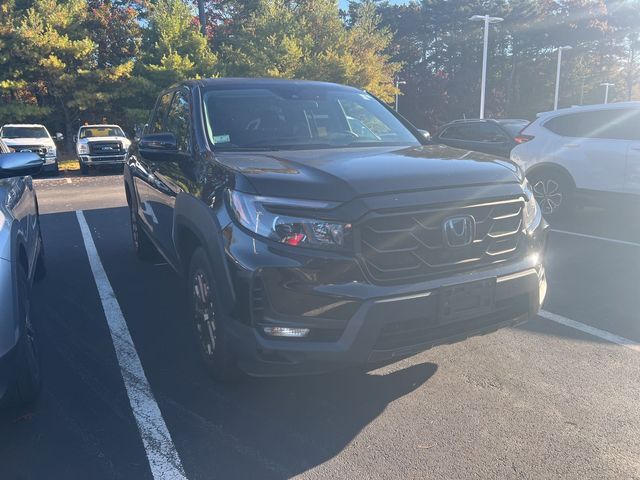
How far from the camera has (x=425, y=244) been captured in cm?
294

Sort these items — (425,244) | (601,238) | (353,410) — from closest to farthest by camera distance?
(425,244), (353,410), (601,238)

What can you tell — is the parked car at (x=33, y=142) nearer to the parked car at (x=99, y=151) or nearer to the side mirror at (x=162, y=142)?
the parked car at (x=99, y=151)

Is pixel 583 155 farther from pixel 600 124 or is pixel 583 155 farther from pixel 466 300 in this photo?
pixel 466 300

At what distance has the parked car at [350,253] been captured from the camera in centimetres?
279

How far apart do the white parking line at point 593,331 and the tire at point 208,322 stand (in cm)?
266

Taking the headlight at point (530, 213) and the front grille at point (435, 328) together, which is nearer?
the front grille at point (435, 328)

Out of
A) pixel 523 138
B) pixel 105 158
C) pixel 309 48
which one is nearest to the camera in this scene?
pixel 523 138

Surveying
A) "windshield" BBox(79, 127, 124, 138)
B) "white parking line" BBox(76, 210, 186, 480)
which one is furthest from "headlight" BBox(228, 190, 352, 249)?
"windshield" BBox(79, 127, 124, 138)

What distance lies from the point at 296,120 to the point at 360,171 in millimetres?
1371

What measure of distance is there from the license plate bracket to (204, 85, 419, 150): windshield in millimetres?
1500

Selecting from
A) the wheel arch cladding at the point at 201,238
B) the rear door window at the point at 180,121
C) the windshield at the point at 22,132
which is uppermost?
the rear door window at the point at 180,121

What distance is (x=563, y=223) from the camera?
8.44m

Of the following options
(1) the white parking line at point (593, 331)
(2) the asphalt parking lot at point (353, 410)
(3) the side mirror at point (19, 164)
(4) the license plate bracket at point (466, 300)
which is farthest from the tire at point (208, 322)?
(1) the white parking line at point (593, 331)

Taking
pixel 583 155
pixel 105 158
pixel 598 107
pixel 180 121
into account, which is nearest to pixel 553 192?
pixel 583 155
